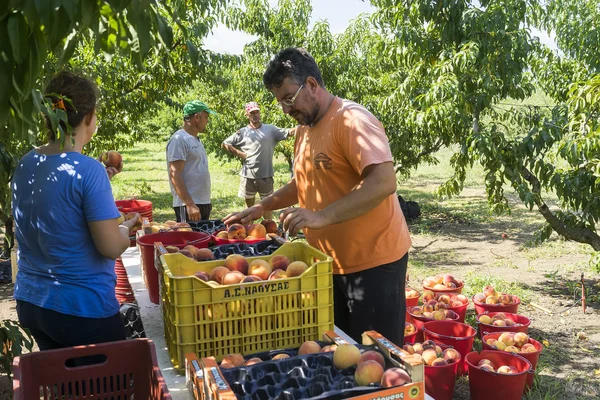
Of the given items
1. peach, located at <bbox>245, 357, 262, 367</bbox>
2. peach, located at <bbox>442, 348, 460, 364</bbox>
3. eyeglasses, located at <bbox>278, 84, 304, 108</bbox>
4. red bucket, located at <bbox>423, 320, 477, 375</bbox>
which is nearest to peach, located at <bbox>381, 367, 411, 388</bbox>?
peach, located at <bbox>245, 357, 262, 367</bbox>

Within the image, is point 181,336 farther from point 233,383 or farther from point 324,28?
point 324,28

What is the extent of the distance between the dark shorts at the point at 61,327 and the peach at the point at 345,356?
1071 mm

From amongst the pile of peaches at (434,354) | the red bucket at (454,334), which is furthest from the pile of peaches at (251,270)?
the red bucket at (454,334)

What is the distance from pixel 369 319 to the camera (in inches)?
106

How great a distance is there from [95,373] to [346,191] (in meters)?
1.27

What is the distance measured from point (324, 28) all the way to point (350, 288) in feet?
30.1

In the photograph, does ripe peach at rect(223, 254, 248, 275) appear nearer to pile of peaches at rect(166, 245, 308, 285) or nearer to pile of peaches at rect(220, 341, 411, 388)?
pile of peaches at rect(166, 245, 308, 285)

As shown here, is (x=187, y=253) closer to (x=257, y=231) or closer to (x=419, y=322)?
(x=257, y=231)

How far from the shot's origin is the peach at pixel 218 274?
220cm

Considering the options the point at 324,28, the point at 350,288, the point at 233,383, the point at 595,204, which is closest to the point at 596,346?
the point at 595,204

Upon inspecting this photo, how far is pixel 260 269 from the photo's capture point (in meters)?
2.24

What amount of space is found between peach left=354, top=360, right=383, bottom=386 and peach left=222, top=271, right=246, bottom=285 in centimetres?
62

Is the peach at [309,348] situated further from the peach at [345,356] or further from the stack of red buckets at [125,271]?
the stack of red buckets at [125,271]

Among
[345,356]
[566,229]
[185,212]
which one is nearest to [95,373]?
[345,356]
